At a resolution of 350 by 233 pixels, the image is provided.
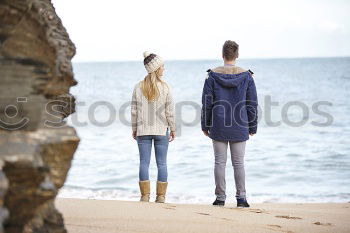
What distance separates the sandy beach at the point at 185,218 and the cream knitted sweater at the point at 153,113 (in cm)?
86

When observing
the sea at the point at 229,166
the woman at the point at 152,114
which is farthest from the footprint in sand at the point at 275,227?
the sea at the point at 229,166

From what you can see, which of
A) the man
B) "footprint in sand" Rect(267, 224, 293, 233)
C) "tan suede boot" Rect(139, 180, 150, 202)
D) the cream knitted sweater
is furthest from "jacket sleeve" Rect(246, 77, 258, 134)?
"footprint in sand" Rect(267, 224, 293, 233)

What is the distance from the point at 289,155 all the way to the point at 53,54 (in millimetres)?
10858

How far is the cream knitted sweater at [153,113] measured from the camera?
6457mm

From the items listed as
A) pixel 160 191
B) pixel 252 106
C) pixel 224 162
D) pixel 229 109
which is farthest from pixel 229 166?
pixel 229 109

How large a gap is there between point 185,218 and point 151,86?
1.87 m

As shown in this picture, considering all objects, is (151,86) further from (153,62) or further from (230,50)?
(230,50)

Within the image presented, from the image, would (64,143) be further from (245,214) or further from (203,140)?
(203,140)

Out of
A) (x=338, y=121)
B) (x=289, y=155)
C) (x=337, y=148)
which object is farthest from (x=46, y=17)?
(x=338, y=121)

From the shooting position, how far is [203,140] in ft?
51.3

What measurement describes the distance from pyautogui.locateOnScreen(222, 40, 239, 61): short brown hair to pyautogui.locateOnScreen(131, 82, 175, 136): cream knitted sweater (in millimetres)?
793

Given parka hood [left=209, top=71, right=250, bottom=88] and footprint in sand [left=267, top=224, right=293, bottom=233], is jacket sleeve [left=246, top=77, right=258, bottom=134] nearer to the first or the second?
parka hood [left=209, top=71, right=250, bottom=88]

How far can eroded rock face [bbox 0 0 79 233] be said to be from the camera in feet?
9.12

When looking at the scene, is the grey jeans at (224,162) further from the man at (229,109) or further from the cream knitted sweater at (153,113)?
the cream knitted sweater at (153,113)
